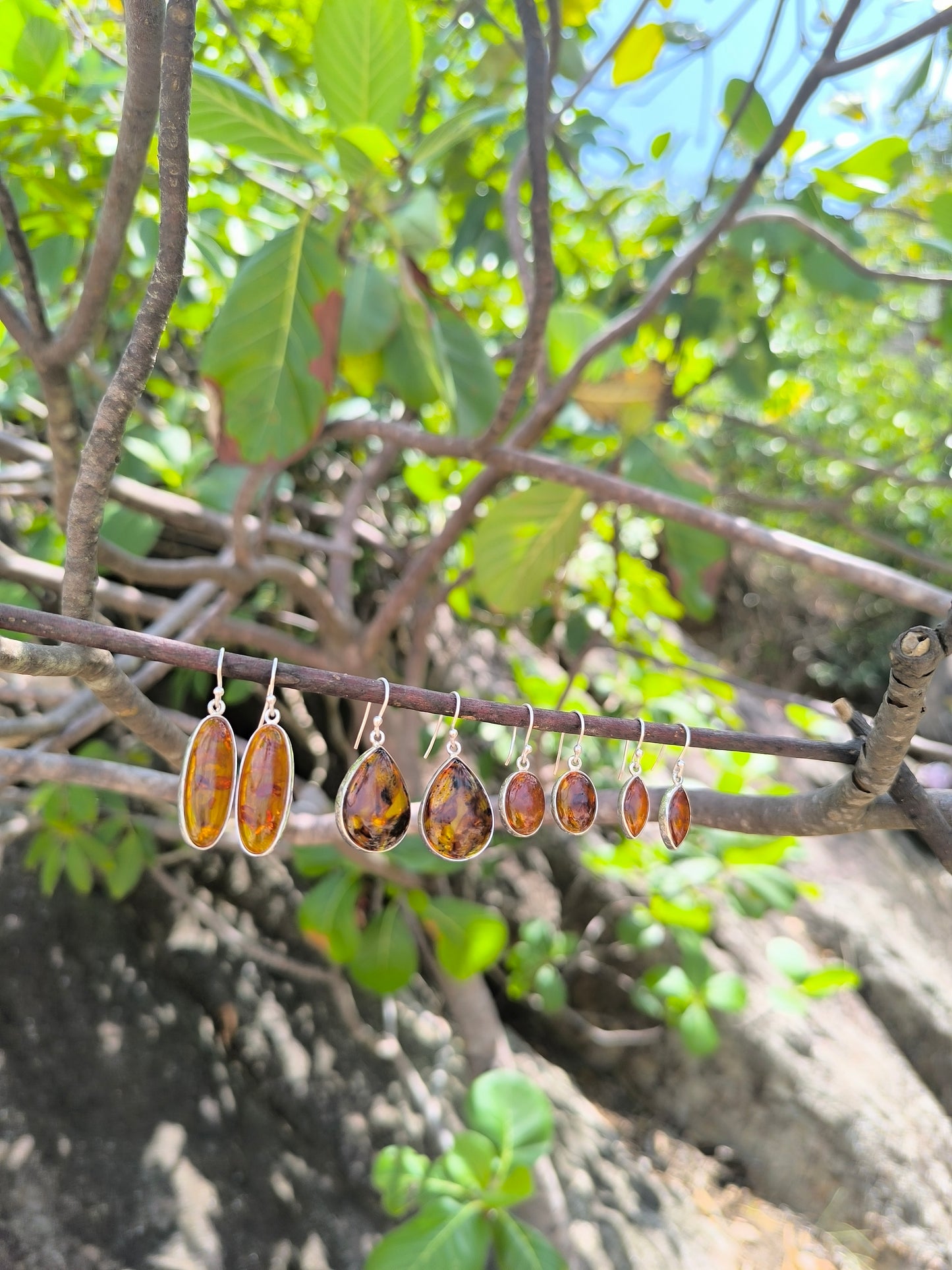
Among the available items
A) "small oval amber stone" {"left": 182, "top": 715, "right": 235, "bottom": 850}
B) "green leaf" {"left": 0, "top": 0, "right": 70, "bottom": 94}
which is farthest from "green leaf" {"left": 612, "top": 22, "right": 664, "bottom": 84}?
"small oval amber stone" {"left": 182, "top": 715, "right": 235, "bottom": 850}

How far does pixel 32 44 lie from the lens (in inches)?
34.8

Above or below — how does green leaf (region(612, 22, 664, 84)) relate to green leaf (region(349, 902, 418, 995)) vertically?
above

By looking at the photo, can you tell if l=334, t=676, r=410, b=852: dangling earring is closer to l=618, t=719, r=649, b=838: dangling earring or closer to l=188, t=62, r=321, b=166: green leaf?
l=618, t=719, r=649, b=838: dangling earring

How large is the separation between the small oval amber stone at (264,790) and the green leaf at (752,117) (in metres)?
1.00

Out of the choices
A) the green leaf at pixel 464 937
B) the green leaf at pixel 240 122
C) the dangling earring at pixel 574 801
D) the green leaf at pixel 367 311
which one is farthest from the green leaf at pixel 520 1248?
the green leaf at pixel 240 122

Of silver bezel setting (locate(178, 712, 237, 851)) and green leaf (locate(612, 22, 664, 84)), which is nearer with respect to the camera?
silver bezel setting (locate(178, 712, 237, 851))

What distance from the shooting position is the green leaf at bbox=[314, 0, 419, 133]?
0.80 m

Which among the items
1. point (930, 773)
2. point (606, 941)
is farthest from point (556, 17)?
point (606, 941)

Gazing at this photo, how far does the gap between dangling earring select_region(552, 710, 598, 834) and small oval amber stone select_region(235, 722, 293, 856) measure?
0.64ft

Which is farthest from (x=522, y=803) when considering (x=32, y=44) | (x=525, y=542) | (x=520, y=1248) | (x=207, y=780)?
(x=32, y=44)

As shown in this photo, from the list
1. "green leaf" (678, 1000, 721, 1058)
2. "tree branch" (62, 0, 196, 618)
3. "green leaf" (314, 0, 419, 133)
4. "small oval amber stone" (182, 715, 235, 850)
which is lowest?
"green leaf" (678, 1000, 721, 1058)

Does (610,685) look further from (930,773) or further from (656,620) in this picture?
(930,773)

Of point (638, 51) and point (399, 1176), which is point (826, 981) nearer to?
point (399, 1176)

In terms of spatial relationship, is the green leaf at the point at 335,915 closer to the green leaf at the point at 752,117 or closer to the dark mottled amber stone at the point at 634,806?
the dark mottled amber stone at the point at 634,806
